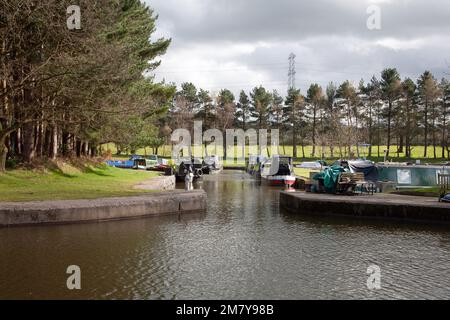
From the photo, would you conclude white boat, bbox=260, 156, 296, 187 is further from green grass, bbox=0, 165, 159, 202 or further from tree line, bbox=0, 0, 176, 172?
tree line, bbox=0, 0, 176, 172

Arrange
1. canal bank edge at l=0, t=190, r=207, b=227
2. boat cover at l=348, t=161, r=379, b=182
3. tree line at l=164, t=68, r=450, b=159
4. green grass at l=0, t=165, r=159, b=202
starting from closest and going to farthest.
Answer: canal bank edge at l=0, t=190, r=207, b=227, green grass at l=0, t=165, r=159, b=202, boat cover at l=348, t=161, r=379, b=182, tree line at l=164, t=68, r=450, b=159

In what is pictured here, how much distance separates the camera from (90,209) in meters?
18.7

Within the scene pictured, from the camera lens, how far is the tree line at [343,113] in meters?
92.2

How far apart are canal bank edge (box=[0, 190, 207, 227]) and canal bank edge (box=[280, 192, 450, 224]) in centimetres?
557

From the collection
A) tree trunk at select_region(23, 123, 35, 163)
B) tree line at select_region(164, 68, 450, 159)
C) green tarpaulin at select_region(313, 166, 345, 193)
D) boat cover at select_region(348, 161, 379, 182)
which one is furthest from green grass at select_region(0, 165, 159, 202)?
tree line at select_region(164, 68, 450, 159)

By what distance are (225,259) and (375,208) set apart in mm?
10465

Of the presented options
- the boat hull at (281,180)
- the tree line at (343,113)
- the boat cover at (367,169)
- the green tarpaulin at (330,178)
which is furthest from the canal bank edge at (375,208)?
the tree line at (343,113)

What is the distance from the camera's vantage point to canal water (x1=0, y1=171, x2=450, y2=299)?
1009 centimetres

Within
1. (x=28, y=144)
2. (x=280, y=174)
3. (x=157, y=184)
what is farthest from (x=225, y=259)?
(x=280, y=174)

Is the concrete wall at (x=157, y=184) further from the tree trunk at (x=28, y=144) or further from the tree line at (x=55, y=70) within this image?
the tree trunk at (x=28, y=144)

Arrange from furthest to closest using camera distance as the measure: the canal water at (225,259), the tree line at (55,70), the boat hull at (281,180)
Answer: the boat hull at (281,180) → the tree line at (55,70) → the canal water at (225,259)

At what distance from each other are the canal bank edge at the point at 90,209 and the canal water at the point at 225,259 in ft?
2.31

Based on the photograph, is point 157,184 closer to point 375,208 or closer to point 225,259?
point 375,208

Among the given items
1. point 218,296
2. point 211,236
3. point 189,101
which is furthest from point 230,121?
point 218,296
